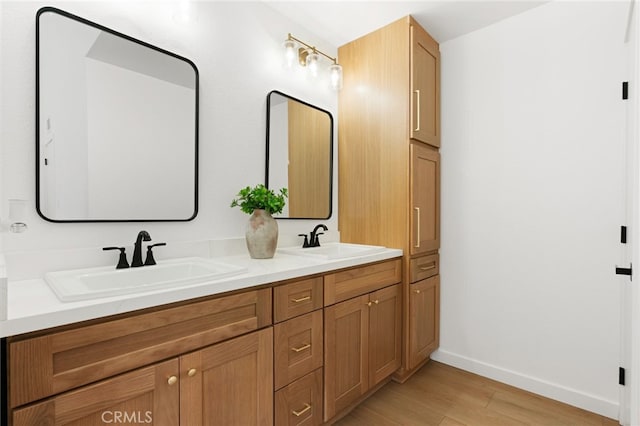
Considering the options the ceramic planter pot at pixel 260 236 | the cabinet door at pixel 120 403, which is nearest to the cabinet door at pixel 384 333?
the ceramic planter pot at pixel 260 236

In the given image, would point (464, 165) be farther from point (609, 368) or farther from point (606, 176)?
point (609, 368)

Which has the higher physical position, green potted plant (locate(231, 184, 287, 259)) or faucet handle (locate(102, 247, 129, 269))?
green potted plant (locate(231, 184, 287, 259))

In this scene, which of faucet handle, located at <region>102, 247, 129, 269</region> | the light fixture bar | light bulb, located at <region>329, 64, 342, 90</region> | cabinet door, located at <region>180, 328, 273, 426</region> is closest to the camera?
cabinet door, located at <region>180, 328, 273, 426</region>

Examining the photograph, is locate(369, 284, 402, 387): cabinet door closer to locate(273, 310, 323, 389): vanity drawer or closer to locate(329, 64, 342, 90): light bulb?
locate(273, 310, 323, 389): vanity drawer

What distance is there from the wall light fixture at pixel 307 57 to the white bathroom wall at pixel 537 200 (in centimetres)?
86

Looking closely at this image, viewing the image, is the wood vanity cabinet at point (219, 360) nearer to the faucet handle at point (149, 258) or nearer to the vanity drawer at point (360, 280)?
the vanity drawer at point (360, 280)

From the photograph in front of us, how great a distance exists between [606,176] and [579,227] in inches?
12.6

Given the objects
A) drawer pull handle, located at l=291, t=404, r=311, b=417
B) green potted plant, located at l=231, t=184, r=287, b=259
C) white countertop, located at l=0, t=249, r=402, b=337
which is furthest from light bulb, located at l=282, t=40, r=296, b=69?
drawer pull handle, located at l=291, t=404, r=311, b=417

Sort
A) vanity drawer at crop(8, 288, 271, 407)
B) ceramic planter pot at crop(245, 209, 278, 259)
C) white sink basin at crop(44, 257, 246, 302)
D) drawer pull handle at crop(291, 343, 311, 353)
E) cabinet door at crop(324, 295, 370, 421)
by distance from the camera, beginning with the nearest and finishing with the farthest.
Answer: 1. vanity drawer at crop(8, 288, 271, 407)
2. white sink basin at crop(44, 257, 246, 302)
3. drawer pull handle at crop(291, 343, 311, 353)
4. cabinet door at crop(324, 295, 370, 421)
5. ceramic planter pot at crop(245, 209, 278, 259)

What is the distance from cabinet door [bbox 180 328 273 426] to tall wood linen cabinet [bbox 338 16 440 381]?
1172 millimetres

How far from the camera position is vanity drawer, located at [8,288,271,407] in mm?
788

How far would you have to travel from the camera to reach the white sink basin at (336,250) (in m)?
1.84

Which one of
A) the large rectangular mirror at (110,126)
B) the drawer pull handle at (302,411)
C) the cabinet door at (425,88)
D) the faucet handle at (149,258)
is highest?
the cabinet door at (425,88)

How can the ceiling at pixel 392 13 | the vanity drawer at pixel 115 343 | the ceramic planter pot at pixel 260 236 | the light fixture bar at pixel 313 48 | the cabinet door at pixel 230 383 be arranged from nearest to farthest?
1. the vanity drawer at pixel 115 343
2. the cabinet door at pixel 230 383
3. the ceramic planter pot at pixel 260 236
4. the ceiling at pixel 392 13
5. the light fixture bar at pixel 313 48
